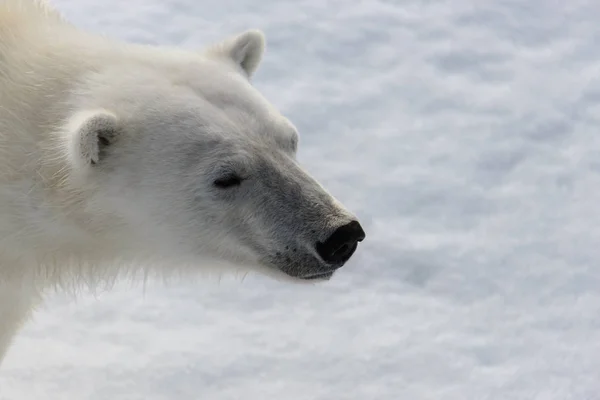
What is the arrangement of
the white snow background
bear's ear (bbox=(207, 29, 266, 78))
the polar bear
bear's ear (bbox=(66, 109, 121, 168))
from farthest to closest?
the white snow background, bear's ear (bbox=(207, 29, 266, 78)), the polar bear, bear's ear (bbox=(66, 109, 121, 168))

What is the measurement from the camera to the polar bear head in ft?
7.09

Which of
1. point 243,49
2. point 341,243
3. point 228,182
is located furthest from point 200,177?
point 243,49

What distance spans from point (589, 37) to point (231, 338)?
3501mm

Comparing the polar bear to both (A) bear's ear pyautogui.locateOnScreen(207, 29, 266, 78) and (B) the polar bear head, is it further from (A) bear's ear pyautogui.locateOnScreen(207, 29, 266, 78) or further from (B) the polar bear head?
(A) bear's ear pyautogui.locateOnScreen(207, 29, 266, 78)

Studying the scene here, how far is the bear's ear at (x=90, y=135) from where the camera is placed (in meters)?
2.06

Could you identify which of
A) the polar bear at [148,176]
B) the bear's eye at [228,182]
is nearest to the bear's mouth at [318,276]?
the polar bear at [148,176]

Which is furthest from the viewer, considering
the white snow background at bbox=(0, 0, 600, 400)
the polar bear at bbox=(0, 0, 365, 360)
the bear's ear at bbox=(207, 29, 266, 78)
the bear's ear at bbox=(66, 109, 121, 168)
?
the white snow background at bbox=(0, 0, 600, 400)

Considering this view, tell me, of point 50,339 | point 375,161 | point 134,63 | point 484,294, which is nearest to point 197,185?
point 134,63

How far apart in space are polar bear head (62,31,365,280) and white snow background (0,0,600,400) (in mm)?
972

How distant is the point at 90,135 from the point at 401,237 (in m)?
1.96

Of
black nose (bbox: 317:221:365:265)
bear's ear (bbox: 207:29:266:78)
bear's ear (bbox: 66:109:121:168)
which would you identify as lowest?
black nose (bbox: 317:221:365:265)

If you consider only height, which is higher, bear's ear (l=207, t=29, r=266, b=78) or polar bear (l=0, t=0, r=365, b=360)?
bear's ear (l=207, t=29, r=266, b=78)

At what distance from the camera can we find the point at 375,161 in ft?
13.9

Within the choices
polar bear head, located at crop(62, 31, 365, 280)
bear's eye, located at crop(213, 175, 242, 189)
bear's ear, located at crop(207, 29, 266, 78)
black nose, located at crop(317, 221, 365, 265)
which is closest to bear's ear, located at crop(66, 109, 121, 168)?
polar bear head, located at crop(62, 31, 365, 280)
